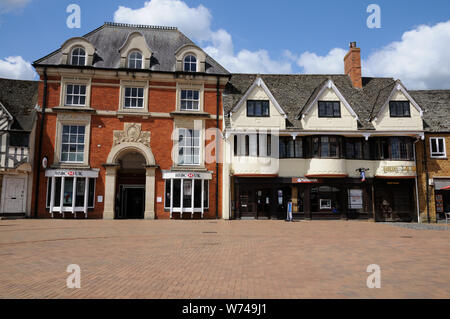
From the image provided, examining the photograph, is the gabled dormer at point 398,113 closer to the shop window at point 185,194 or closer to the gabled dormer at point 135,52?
the shop window at point 185,194

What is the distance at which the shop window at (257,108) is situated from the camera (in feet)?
82.7

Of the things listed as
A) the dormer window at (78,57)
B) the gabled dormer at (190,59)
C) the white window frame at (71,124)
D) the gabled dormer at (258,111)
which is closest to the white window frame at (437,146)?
the gabled dormer at (258,111)

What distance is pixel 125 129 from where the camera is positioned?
25047mm

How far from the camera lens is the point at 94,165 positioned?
965 inches

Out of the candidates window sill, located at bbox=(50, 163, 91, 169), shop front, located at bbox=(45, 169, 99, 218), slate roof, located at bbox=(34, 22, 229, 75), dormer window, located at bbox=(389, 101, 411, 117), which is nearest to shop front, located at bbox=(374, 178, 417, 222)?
dormer window, located at bbox=(389, 101, 411, 117)

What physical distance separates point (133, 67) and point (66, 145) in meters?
7.89

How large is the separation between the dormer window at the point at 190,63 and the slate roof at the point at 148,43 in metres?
0.99

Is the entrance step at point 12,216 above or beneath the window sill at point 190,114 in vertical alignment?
beneath

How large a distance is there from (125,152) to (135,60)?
24.2 ft

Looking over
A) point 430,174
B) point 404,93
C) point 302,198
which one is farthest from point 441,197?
point 302,198

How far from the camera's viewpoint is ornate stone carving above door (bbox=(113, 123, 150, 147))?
983 inches

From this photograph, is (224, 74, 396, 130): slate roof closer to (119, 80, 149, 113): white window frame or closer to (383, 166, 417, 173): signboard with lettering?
(383, 166, 417, 173): signboard with lettering

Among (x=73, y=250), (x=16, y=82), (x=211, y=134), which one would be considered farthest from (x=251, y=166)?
(x=16, y=82)
